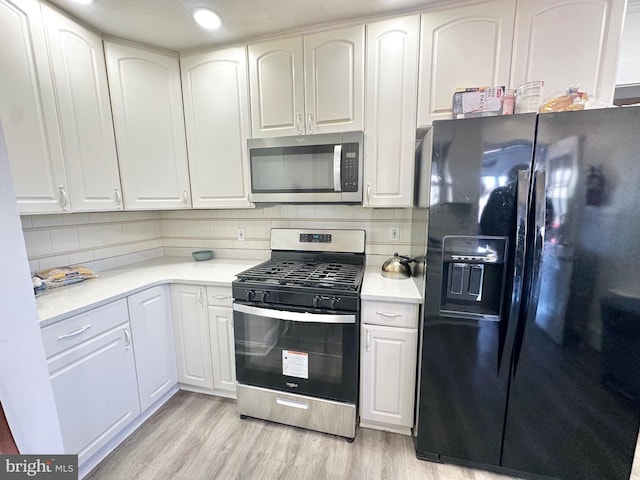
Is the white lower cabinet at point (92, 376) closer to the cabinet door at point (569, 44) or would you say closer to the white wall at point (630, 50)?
the cabinet door at point (569, 44)

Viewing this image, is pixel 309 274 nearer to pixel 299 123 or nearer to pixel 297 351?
pixel 297 351

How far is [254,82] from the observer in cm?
184

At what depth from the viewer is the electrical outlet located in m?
2.01

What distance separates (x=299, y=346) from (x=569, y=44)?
2.17 m

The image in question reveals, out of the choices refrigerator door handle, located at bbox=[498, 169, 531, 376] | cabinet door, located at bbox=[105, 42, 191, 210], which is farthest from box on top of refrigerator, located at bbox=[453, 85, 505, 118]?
cabinet door, located at bbox=[105, 42, 191, 210]

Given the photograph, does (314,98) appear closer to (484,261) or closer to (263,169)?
(263,169)

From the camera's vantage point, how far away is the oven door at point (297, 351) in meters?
1.53

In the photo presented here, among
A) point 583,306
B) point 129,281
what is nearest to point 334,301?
point 583,306

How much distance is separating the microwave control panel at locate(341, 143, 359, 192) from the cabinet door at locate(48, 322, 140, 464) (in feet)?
5.14

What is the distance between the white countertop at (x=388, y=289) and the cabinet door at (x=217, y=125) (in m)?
1.04

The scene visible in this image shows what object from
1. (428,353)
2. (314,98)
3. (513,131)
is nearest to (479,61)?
(513,131)

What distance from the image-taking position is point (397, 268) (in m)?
1.81

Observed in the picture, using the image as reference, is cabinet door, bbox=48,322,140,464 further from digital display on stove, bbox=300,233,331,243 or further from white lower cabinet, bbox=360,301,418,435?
white lower cabinet, bbox=360,301,418,435

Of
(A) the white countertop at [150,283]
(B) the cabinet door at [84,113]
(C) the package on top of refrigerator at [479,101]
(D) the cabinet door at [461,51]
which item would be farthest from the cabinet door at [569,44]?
(B) the cabinet door at [84,113]
